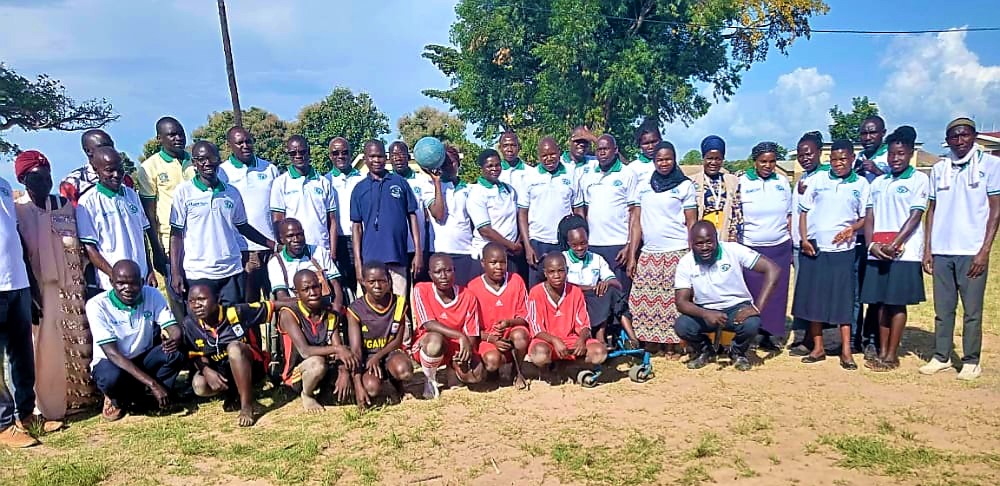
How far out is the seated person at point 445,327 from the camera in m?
5.00

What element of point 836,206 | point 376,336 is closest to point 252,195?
point 376,336

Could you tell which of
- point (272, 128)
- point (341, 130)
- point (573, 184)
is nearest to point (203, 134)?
point (272, 128)

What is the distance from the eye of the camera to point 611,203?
238 inches

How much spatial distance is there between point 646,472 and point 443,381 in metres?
2.22

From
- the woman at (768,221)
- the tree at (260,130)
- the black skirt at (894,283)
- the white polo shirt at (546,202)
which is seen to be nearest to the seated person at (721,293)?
the woman at (768,221)

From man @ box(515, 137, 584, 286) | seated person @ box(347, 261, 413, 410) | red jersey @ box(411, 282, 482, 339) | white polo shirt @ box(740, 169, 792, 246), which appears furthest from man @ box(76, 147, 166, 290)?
white polo shirt @ box(740, 169, 792, 246)

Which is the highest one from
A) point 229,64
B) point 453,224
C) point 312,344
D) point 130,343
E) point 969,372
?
point 229,64

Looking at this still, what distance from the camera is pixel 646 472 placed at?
142 inches

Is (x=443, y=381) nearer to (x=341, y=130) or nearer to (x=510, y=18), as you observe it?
(x=510, y=18)

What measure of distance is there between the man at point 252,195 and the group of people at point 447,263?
18 mm

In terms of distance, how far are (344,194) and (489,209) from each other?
4.40 ft

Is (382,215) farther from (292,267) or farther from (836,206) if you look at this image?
(836,206)

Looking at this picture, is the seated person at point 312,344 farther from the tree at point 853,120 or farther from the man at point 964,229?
the tree at point 853,120

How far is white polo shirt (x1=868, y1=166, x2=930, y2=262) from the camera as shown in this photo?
17.7 ft
